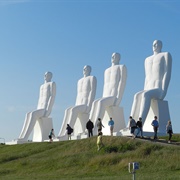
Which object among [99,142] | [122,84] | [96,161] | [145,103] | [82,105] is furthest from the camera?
[82,105]

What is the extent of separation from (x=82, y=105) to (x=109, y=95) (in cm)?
253

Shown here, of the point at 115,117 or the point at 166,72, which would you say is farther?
the point at 115,117

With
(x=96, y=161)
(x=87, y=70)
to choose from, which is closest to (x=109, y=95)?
(x=87, y=70)

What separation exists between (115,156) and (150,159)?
183 cm

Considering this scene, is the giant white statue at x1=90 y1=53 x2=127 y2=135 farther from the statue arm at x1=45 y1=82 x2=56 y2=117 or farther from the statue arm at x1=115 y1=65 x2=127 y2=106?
the statue arm at x1=45 y1=82 x2=56 y2=117

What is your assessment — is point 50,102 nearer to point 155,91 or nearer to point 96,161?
point 155,91

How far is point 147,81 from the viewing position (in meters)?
35.0

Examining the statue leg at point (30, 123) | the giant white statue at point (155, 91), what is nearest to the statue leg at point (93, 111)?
the giant white statue at point (155, 91)

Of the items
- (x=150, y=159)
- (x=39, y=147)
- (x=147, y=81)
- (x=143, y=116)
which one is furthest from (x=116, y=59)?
(x=150, y=159)

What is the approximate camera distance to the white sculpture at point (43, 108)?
40.9 metres

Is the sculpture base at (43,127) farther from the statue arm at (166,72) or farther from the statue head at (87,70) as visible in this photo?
the statue arm at (166,72)

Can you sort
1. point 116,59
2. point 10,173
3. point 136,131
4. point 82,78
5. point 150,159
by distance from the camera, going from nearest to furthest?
1. point 150,159
2. point 10,173
3. point 136,131
4. point 116,59
5. point 82,78

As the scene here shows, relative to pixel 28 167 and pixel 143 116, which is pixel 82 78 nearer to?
pixel 143 116

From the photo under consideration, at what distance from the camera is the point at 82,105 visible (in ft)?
127
